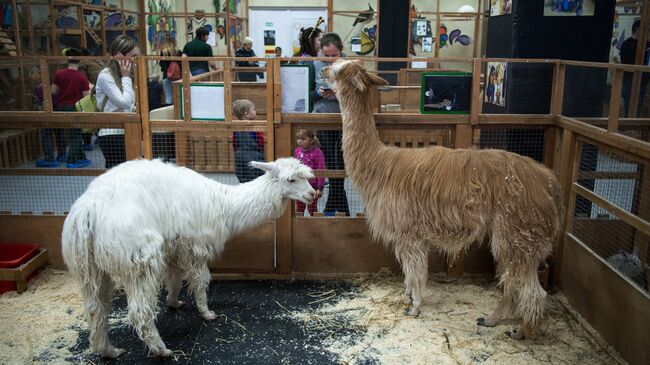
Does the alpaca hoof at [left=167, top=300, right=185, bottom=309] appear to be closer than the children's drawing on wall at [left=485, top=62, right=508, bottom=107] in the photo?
Yes

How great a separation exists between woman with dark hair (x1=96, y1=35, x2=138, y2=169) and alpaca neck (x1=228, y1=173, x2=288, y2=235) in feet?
4.03

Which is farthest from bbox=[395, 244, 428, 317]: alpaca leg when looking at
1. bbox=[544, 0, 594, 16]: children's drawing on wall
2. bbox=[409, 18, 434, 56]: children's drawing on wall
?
bbox=[409, 18, 434, 56]: children's drawing on wall

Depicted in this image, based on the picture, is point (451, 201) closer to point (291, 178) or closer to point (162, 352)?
point (291, 178)

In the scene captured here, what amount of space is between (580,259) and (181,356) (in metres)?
2.73

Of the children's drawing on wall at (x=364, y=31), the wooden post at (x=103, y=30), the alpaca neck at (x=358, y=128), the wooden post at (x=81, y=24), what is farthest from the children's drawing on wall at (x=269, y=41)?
the alpaca neck at (x=358, y=128)

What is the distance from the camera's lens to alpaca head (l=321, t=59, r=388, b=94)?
12.3 ft

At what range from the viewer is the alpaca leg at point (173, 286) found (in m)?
3.81

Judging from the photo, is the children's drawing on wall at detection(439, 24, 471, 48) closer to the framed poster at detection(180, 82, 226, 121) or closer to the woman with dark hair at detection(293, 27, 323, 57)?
the woman with dark hair at detection(293, 27, 323, 57)

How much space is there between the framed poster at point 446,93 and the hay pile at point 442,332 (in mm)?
1370

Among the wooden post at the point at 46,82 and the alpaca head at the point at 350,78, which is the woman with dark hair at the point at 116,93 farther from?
the alpaca head at the point at 350,78

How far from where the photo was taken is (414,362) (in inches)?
129

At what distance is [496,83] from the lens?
180 inches

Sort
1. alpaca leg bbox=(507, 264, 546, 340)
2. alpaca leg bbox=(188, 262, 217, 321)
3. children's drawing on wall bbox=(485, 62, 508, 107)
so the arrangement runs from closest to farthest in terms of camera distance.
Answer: alpaca leg bbox=(507, 264, 546, 340), alpaca leg bbox=(188, 262, 217, 321), children's drawing on wall bbox=(485, 62, 508, 107)

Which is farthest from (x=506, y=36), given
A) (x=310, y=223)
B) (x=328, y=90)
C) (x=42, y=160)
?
(x=42, y=160)
